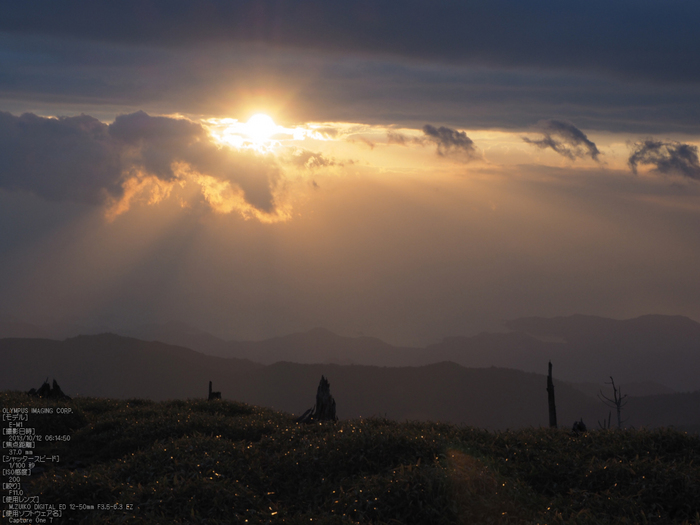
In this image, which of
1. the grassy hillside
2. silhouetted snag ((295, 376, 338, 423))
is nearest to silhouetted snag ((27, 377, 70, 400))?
the grassy hillside

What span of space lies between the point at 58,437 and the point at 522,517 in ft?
55.8

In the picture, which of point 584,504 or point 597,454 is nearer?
point 584,504

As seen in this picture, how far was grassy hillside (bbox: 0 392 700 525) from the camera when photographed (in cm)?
1115

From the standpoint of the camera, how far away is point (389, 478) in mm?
12312

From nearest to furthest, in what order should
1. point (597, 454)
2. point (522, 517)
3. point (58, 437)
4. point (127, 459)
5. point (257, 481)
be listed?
point (522, 517), point (257, 481), point (597, 454), point (127, 459), point (58, 437)

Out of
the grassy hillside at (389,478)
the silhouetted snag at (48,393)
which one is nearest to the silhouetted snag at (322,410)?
the grassy hillside at (389,478)

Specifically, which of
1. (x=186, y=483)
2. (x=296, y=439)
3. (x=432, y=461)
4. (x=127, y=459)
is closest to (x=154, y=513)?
(x=186, y=483)

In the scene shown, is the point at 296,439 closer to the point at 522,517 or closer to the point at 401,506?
the point at 401,506

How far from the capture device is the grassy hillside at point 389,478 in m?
11.1

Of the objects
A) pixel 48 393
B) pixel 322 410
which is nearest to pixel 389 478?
pixel 322 410

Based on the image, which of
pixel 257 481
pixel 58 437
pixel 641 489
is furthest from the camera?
pixel 58 437

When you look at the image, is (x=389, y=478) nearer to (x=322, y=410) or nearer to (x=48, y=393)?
(x=322, y=410)

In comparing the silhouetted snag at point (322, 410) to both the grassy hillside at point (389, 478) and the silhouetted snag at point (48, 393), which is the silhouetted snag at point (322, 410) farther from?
the silhouetted snag at point (48, 393)

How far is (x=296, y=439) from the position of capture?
55.0 feet
